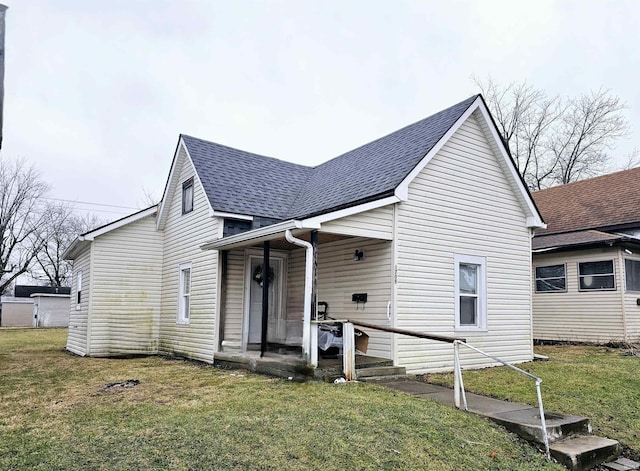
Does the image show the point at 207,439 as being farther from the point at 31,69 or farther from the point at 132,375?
the point at 31,69

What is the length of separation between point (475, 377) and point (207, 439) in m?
5.68

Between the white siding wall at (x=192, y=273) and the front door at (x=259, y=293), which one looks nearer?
the white siding wall at (x=192, y=273)

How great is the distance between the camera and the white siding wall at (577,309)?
1384 centimetres

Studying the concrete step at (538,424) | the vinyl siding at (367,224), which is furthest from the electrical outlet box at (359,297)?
the concrete step at (538,424)

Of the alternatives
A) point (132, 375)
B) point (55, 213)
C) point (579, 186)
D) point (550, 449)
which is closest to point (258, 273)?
point (132, 375)

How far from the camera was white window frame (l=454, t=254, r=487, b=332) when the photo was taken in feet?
33.6

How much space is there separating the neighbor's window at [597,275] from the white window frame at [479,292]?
5.46 m

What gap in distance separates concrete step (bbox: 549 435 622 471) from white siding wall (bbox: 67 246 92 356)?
38.1 ft

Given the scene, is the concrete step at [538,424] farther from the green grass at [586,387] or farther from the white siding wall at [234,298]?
the white siding wall at [234,298]

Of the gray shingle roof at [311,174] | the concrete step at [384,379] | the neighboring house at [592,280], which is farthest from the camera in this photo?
the neighboring house at [592,280]

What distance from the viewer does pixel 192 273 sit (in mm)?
12383

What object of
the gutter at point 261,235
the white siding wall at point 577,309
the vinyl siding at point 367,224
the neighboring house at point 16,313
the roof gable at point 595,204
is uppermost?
the roof gable at point 595,204

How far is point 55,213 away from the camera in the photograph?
4853 centimetres

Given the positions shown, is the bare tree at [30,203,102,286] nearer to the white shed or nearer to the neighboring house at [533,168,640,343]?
the white shed
